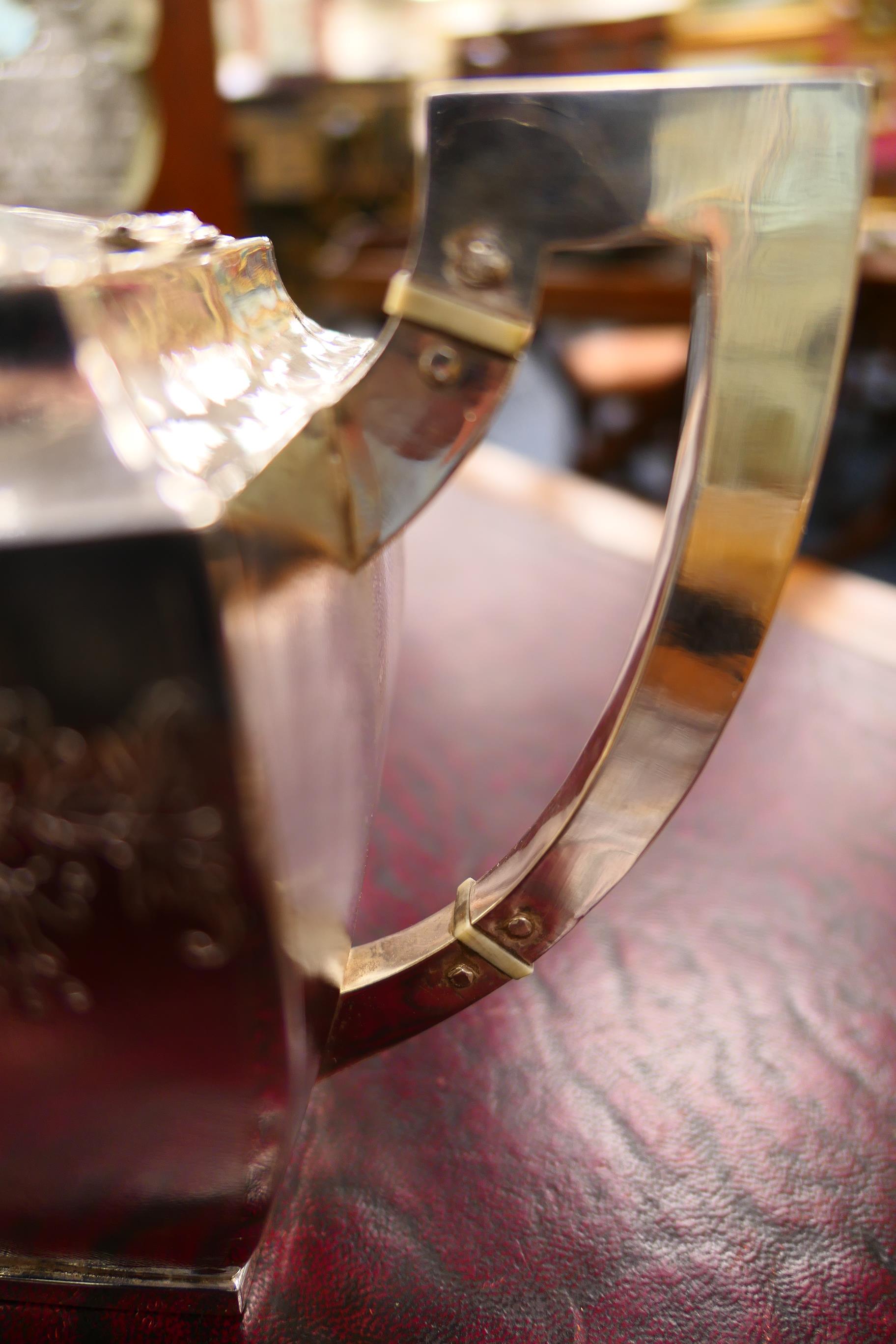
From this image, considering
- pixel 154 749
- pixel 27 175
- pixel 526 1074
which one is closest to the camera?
pixel 154 749

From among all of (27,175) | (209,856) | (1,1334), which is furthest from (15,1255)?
(27,175)

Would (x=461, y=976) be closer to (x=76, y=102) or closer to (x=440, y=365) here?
(x=440, y=365)

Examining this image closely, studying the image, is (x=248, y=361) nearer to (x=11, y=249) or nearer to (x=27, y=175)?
(x=11, y=249)

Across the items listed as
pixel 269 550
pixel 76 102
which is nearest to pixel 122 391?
pixel 269 550

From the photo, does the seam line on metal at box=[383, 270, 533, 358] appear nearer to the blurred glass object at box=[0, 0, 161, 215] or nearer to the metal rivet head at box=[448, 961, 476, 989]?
the metal rivet head at box=[448, 961, 476, 989]

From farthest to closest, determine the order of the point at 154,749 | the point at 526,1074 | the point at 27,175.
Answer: the point at 27,175, the point at 526,1074, the point at 154,749

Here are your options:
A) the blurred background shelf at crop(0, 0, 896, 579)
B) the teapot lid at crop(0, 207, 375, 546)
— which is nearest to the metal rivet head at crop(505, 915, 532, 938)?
the teapot lid at crop(0, 207, 375, 546)

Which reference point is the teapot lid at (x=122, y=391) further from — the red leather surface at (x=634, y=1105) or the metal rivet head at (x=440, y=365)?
the red leather surface at (x=634, y=1105)
